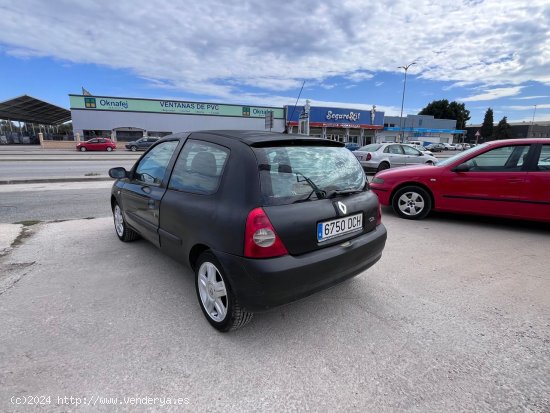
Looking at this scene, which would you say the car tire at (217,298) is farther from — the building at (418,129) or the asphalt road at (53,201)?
the building at (418,129)

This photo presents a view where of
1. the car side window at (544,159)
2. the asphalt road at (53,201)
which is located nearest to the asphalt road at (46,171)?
the asphalt road at (53,201)

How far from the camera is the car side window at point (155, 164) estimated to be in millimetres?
3281

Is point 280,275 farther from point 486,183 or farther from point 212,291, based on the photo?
point 486,183

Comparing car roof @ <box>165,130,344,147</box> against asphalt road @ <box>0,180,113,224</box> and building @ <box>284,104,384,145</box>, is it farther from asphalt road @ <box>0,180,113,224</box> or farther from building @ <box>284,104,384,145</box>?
building @ <box>284,104,384,145</box>

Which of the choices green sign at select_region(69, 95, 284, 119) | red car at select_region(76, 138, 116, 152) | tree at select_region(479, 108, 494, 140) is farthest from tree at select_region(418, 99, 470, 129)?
red car at select_region(76, 138, 116, 152)

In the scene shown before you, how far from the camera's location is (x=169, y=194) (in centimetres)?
297

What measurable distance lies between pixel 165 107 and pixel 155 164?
46.0 meters

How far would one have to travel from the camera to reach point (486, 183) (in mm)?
5191

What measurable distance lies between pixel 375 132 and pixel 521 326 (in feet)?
184

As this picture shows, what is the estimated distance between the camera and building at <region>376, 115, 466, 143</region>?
59.3 m

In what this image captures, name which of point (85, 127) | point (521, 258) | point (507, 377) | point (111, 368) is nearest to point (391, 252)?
point (521, 258)

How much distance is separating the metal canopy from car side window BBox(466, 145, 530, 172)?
46.6 m

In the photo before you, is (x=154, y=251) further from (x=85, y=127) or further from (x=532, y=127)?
(x=532, y=127)

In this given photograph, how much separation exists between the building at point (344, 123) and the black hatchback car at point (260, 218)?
43.8m
